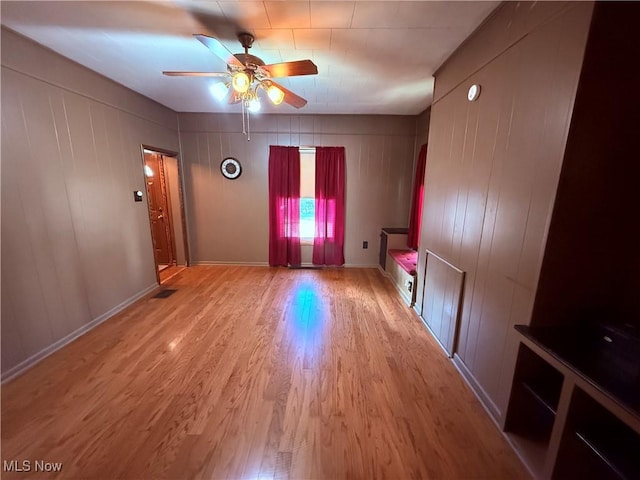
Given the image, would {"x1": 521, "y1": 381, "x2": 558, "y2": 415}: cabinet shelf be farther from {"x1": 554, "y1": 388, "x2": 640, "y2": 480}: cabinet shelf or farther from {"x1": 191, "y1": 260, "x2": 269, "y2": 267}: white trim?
{"x1": 191, "y1": 260, "x2": 269, "y2": 267}: white trim

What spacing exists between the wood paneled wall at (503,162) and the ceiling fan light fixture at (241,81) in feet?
5.62

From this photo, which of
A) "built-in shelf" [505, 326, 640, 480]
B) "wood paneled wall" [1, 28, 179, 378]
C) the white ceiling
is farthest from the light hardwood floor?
the white ceiling

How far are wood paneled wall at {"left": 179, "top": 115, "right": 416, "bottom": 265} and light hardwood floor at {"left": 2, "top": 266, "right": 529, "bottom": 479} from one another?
1.92 m

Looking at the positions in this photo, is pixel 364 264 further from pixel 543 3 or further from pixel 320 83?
pixel 543 3

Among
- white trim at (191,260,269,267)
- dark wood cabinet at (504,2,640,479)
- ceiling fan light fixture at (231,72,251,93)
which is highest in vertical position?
ceiling fan light fixture at (231,72,251,93)

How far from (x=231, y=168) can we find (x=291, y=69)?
283 centimetres

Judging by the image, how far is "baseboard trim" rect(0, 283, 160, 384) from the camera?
190 cm

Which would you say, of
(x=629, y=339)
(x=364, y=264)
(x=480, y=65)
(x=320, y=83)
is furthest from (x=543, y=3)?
(x=364, y=264)

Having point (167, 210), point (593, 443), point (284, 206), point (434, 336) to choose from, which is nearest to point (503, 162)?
point (593, 443)

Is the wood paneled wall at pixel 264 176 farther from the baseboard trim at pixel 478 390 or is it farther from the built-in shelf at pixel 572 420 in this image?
the built-in shelf at pixel 572 420

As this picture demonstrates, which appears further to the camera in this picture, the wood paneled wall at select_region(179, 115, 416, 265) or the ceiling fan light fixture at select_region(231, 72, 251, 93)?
the wood paneled wall at select_region(179, 115, 416, 265)

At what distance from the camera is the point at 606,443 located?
1.06m

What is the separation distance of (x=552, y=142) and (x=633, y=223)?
548 millimetres

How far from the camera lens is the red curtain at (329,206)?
14.0 ft
